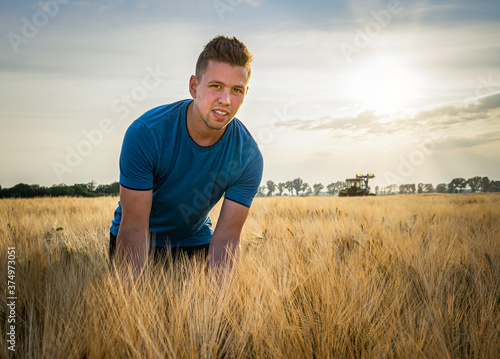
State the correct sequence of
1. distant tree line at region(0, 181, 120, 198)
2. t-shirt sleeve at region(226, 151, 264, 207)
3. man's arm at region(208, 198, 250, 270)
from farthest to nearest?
1. distant tree line at region(0, 181, 120, 198)
2. t-shirt sleeve at region(226, 151, 264, 207)
3. man's arm at region(208, 198, 250, 270)

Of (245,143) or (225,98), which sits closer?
(225,98)

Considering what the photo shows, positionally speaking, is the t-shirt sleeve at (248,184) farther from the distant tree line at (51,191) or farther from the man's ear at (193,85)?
the distant tree line at (51,191)

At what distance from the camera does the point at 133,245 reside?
6.72ft

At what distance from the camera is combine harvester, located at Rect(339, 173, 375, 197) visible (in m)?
25.9

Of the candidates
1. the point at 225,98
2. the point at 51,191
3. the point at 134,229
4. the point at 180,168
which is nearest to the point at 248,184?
the point at 180,168

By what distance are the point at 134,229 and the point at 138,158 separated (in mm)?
477

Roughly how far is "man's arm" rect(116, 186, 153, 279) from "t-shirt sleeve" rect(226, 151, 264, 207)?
2.24ft

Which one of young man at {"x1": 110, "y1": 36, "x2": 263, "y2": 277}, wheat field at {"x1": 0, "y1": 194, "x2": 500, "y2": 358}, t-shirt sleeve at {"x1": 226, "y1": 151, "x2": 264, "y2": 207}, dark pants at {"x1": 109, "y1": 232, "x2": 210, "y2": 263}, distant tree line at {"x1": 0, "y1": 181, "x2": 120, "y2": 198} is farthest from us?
distant tree line at {"x1": 0, "y1": 181, "x2": 120, "y2": 198}

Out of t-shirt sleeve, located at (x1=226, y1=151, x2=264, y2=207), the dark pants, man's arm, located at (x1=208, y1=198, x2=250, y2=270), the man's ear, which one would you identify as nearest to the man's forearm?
man's arm, located at (x1=208, y1=198, x2=250, y2=270)

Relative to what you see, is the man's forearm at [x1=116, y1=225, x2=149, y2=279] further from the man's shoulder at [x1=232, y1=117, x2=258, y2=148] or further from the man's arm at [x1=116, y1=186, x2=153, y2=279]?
the man's shoulder at [x1=232, y1=117, x2=258, y2=148]

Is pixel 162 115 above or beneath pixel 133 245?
above

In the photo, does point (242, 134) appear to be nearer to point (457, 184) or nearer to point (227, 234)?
point (227, 234)

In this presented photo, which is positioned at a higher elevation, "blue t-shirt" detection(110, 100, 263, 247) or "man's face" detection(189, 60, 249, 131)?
"man's face" detection(189, 60, 249, 131)

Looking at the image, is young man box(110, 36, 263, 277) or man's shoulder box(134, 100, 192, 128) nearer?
young man box(110, 36, 263, 277)
